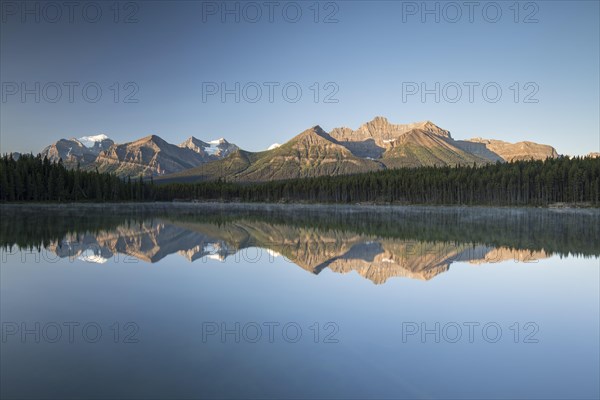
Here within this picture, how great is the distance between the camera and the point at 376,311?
14352mm

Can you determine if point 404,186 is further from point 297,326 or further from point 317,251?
point 297,326

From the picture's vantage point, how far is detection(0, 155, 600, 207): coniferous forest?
365ft

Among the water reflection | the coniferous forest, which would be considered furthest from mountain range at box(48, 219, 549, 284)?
the coniferous forest

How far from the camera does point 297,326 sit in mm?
12594

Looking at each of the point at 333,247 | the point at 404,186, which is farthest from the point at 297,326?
the point at 404,186

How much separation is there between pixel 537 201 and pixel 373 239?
102m

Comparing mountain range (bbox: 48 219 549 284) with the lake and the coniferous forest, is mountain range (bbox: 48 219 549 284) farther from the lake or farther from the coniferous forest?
the coniferous forest

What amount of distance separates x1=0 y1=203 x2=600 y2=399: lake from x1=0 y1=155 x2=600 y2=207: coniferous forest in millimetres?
102496

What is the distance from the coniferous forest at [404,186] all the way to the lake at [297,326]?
102 metres

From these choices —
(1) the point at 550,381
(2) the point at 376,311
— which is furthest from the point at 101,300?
(1) the point at 550,381

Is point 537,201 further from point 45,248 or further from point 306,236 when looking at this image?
point 45,248

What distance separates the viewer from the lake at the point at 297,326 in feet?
28.9

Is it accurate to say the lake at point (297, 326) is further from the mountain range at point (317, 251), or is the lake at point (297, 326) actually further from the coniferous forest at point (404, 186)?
the coniferous forest at point (404, 186)

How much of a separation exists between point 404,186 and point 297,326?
14333 centimetres
